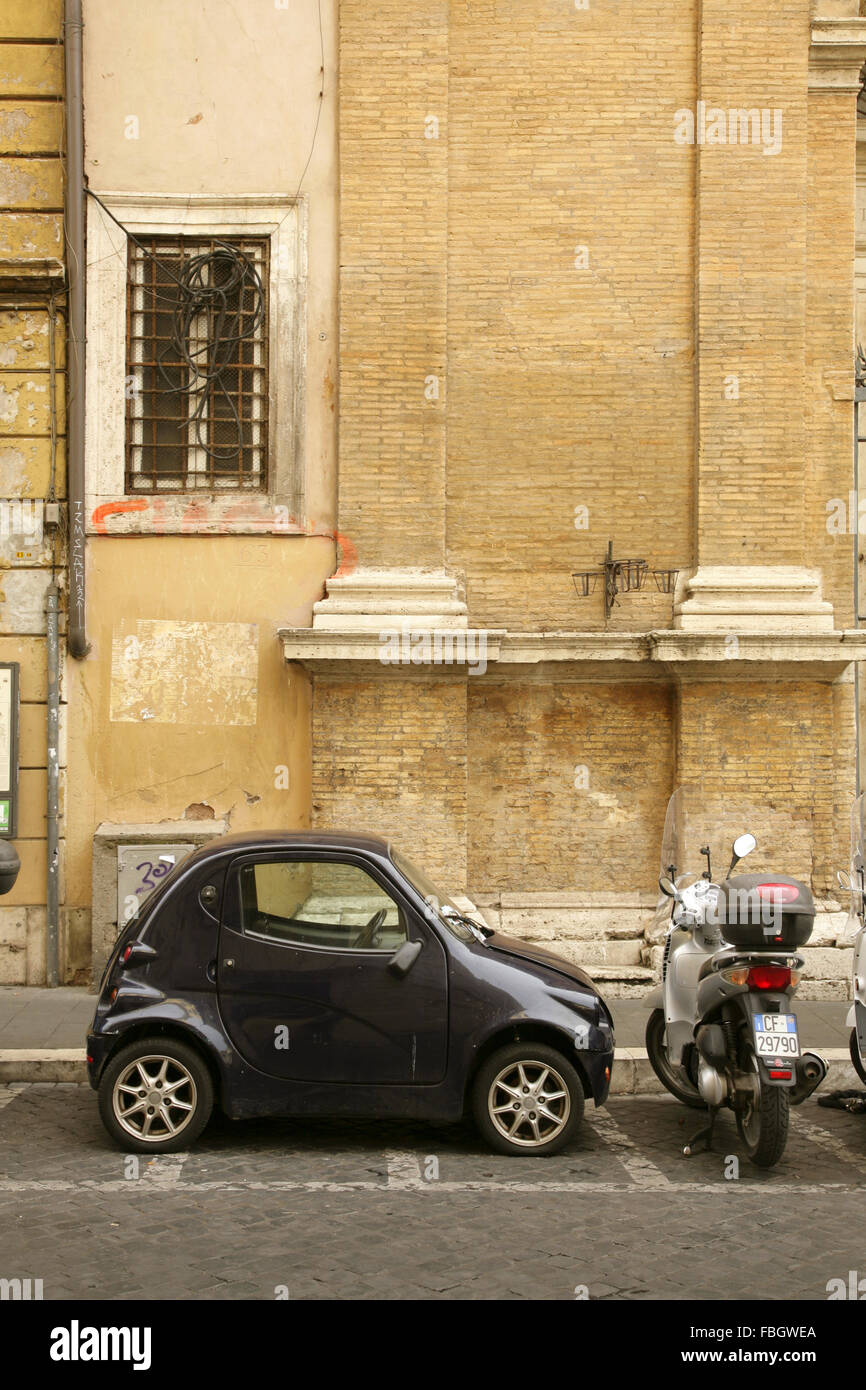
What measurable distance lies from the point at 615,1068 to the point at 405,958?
2.04 m

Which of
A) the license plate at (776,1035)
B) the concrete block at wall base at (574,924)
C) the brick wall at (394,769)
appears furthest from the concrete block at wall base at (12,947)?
the license plate at (776,1035)

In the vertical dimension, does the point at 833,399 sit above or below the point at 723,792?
above

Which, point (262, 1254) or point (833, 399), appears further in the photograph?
point (833, 399)

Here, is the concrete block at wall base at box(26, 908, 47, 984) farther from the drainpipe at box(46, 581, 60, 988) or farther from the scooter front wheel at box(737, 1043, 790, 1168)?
the scooter front wheel at box(737, 1043, 790, 1168)

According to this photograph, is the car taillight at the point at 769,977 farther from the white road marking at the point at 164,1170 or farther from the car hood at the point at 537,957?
the white road marking at the point at 164,1170

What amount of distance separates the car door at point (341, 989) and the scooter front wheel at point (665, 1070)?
5.02 feet

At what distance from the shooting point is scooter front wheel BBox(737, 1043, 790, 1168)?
6.01 metres

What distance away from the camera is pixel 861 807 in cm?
723

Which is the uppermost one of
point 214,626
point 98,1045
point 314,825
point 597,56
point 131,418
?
point 597,56

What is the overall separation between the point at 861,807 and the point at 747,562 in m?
3.77

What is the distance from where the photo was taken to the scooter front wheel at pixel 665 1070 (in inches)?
281

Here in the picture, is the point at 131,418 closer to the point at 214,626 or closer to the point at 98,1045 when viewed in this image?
the point at 214,626

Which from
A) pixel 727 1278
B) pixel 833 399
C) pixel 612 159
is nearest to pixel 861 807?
pixel 727 1278
